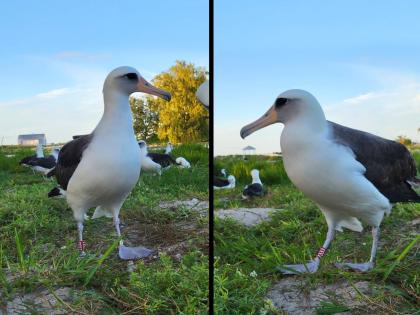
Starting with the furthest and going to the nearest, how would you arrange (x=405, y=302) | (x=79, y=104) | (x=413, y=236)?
(x=79, y=104), (x=413, y=236), (x=405, y=302)

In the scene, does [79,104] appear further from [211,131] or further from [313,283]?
[313,283]

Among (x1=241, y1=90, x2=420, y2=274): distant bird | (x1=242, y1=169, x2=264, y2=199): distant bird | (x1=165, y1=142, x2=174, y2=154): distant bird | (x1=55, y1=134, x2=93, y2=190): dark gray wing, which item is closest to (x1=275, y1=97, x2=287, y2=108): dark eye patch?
(x1=241, y1=90, x2=420, y2=274): distant bird

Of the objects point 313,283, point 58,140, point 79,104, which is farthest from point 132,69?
point 313,283

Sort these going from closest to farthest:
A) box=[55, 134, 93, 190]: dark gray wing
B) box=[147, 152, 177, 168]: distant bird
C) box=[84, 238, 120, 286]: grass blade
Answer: box=[84, 238, 120, 286]: grass blade → box=[55, 134, 93, 190]: dark gray wing → box=[147, 152, 177, 168]: distant bird

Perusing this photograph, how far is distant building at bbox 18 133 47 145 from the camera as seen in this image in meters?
2.31

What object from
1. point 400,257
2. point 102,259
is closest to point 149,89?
point 102,259

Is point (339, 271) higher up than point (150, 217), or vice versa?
point (150, 217)

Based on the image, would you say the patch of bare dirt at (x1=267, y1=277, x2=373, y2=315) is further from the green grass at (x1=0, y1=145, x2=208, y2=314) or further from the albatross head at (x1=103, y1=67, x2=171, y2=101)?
the albatross head at (x1=103, y1=67, x2=171, y2=101)

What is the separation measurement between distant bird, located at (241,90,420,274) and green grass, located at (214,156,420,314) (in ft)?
0.15

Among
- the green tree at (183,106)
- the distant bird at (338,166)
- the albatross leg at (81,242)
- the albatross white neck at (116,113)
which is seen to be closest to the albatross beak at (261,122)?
the distant bird at (338,166)

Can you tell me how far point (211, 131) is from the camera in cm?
222

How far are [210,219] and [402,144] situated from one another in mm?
807

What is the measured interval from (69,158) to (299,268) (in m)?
1.02

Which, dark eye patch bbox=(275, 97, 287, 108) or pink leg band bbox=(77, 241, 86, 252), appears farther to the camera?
pink leg band bbox=(77, 241, 86, 252)
